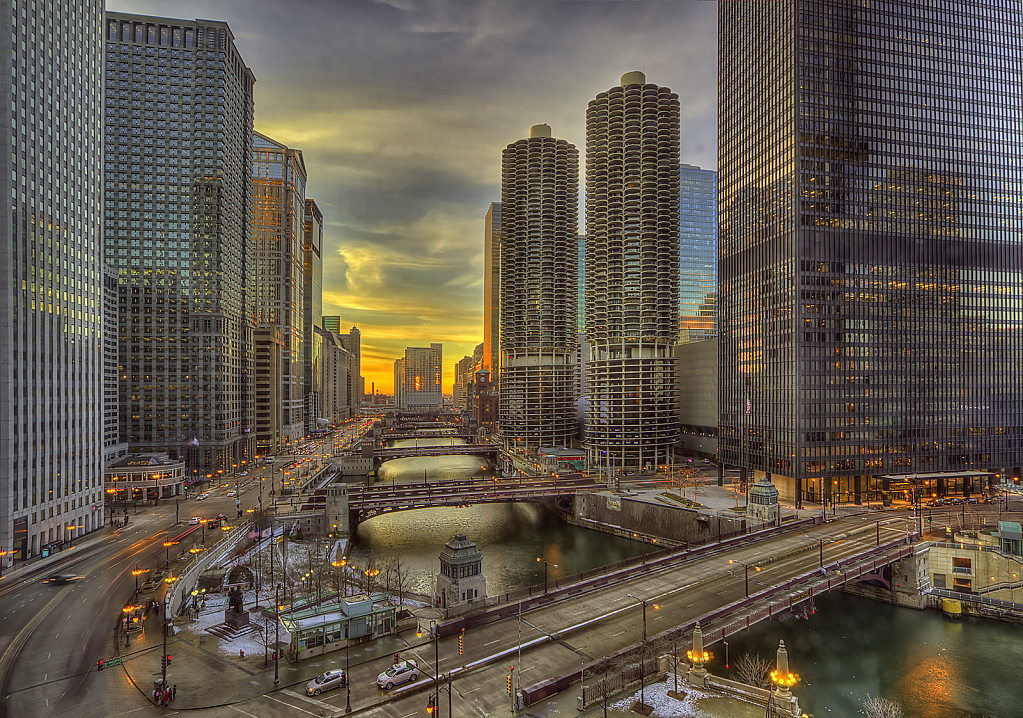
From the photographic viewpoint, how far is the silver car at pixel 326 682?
1865 inches

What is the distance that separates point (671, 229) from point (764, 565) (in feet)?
442

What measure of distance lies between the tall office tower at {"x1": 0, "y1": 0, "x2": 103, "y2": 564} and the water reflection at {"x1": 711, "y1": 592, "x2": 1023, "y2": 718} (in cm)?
10373

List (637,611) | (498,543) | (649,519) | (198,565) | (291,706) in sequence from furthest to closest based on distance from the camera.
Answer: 1. (649,519)
2. (498,543)
3. (198,565)
4. (637,611)
5. (291,706)

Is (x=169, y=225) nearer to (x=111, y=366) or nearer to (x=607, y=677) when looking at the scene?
(x=111, y=366)

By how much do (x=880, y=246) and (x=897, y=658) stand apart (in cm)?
10508

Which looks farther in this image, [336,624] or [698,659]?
[336,624]

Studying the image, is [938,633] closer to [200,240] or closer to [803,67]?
[803,67]

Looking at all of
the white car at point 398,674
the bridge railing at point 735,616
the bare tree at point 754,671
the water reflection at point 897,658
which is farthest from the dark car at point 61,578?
the bare tree at point 754,671

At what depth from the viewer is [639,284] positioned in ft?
627

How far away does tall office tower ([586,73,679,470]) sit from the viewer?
187250mm

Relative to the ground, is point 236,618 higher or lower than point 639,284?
lower

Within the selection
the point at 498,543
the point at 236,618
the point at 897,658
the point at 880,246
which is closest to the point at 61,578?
the point at 236,618

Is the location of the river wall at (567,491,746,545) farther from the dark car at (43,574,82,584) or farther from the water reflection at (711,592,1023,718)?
the dark car at (43,574,82,584)

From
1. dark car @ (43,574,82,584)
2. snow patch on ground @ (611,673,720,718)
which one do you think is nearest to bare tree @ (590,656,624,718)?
snow patch on ground @ (611,673,720,718)
